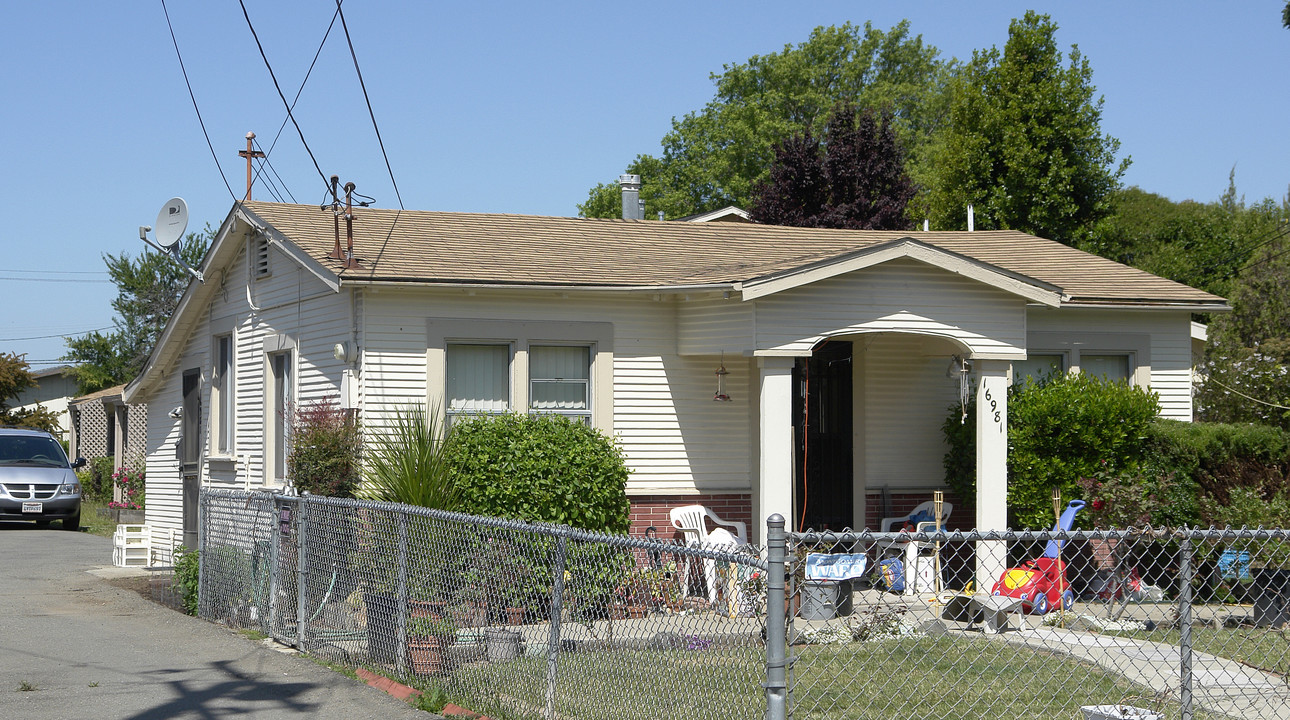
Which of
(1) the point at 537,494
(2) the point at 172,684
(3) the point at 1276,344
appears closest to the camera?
(2) the point at 172,684

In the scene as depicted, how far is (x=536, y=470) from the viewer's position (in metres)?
11.4

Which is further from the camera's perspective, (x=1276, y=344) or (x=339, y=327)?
(x=1276, y=344)

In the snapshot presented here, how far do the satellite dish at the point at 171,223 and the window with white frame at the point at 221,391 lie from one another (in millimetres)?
1479

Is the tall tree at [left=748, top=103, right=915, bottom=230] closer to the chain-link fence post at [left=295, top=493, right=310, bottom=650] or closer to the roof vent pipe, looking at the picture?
the roof vent pipe

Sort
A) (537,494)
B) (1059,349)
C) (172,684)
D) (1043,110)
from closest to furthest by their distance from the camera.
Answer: (172,684)
(537,494)
(1059,349)
(1043,110)

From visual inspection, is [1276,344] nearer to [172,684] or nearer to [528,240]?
[528,240]

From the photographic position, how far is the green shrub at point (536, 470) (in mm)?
11258


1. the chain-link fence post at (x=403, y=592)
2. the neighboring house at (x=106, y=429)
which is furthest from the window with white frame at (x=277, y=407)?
the neighboring house at (x=106, y=429)

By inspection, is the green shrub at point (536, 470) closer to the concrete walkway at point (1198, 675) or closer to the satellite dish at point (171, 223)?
the concrete walkway at point (1198, 675)

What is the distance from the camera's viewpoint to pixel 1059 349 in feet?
47.6

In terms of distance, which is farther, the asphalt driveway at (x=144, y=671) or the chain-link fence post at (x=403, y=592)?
the chain-link fence post at (x=403, y=592)

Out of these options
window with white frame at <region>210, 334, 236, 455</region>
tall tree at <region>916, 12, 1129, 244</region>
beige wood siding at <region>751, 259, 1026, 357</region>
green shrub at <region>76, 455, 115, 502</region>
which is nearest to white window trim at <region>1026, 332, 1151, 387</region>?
beige wood siding at <region>751, 259, 1026, 357</region>

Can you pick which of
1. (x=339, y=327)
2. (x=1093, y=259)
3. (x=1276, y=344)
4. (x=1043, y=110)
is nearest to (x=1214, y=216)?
(x=1043, y=110)

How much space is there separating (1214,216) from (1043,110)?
577 inches
